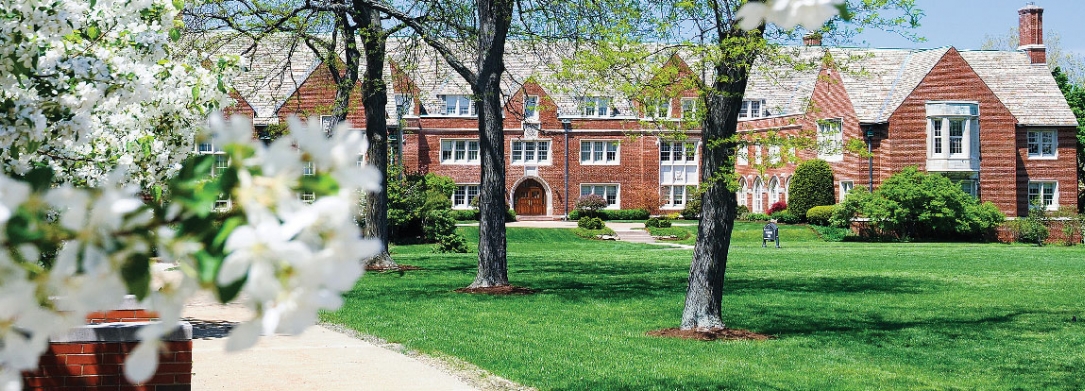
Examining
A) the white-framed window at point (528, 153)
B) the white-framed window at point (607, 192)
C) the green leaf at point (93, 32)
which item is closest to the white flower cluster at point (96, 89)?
the green leaf at point (93, 32)

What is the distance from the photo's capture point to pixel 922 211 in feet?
140

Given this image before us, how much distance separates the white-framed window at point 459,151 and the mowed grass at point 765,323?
26187 millimetres

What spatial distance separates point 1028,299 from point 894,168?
103ft

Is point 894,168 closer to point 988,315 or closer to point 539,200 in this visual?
point 539,200

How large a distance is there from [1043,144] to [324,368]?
4872 cm

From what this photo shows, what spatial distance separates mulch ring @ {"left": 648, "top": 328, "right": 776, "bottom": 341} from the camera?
1286 cm

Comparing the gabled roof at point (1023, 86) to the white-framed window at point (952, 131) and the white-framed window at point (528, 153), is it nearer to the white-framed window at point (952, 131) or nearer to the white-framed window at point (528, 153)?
the white-framed window at point (952, 131)

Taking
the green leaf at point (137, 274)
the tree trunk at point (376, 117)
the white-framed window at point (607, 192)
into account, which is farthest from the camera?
the white-framed window at point (607, 192)

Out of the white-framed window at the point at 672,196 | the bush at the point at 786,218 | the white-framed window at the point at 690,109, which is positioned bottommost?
the bush at the point at 786,218

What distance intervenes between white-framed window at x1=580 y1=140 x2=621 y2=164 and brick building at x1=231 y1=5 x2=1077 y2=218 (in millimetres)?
58

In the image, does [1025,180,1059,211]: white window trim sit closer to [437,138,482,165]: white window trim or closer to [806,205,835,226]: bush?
[806,205,835,226]: bush

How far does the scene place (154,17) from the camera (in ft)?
22.4

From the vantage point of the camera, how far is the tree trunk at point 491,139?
18875 mm

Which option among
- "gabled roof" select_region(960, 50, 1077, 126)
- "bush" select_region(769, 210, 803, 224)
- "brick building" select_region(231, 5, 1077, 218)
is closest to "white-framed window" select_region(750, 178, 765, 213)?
"brick building" select_region(231, 5, 1077, 218)
